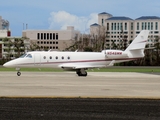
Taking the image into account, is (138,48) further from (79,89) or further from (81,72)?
(79,89)

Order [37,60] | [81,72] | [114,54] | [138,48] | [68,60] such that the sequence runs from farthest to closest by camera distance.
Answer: [138,48] < [114,54] < [68,60] < [37,60] < [81,72]

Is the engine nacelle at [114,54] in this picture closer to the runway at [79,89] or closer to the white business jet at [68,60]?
the white business jet at [68,60]

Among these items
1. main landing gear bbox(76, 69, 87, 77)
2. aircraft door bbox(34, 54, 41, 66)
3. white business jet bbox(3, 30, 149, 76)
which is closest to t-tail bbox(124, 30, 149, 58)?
white business jet bbox(3, 30, 149, 76)

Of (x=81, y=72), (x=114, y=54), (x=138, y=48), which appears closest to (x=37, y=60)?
(x=81, y=72)

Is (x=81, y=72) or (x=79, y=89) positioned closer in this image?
(x=79, y=89)
